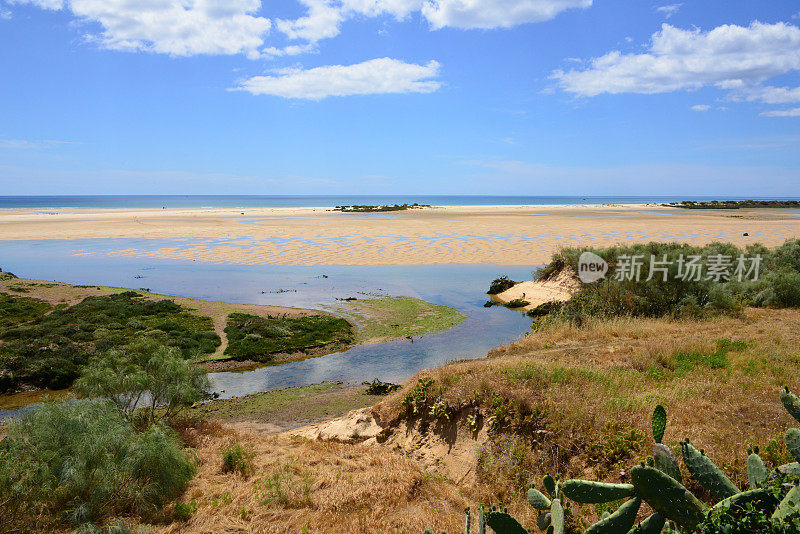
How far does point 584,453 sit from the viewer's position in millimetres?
6336

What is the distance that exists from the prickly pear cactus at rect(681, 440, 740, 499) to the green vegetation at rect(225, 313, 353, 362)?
43.5 feet

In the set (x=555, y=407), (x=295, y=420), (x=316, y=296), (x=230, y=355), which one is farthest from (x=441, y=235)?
(x=555, y=407)

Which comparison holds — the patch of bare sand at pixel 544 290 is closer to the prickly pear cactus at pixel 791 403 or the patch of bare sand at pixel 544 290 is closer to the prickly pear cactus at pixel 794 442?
the prickly pear cactus at pixel 791 403

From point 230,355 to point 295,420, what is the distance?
5634mm

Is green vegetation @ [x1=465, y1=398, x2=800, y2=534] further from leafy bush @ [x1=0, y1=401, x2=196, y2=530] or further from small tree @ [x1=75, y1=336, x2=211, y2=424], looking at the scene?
small tree @ [x1=75, y1=336, x2=211, y2=424]

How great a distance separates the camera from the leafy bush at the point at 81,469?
535 cm

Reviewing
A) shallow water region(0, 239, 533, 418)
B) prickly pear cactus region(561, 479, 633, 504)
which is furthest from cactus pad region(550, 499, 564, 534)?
shallow water region(0, 239, 533, 418)

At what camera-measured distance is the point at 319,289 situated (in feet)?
79.4

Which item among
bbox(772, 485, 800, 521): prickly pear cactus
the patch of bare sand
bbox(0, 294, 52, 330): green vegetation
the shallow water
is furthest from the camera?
the patch of bare sand

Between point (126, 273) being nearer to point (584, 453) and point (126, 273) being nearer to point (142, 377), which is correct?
point (142, 377)

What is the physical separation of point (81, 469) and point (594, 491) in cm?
604

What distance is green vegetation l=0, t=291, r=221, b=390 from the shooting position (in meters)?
13.3

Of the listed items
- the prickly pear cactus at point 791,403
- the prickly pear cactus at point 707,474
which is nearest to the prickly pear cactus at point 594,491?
the prickly pear cactus at point 707,474

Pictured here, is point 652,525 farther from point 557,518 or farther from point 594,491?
point 557,518
